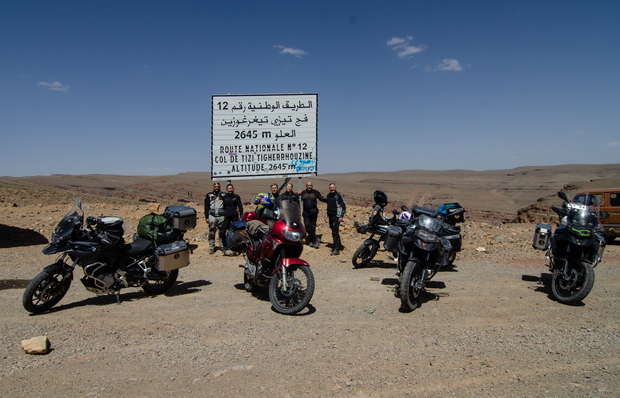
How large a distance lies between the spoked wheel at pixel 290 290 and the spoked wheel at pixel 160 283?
6.40 ft

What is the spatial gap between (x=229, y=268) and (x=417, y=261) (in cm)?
455

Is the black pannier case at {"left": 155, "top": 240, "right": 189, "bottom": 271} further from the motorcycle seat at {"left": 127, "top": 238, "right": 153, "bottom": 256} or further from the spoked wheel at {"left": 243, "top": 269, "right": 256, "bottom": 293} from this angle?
the spoked wheel at {"left": 243, "top": 269, "right": 256, "bottom": 293}

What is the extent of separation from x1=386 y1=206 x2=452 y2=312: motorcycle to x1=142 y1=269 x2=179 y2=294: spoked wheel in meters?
3.51

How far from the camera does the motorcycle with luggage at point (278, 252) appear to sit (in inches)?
221

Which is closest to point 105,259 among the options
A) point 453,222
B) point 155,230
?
point 155,230

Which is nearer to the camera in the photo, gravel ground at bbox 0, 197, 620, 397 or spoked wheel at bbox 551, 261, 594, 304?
gravel ground at bbox 0, 197, 620, 397

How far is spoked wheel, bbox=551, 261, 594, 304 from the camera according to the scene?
5863mm

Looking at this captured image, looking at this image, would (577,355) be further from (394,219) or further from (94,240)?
(94,240)

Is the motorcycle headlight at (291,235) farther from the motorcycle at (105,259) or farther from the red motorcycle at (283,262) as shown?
the motorcycle at (105,259)

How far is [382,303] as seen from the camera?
6133mm

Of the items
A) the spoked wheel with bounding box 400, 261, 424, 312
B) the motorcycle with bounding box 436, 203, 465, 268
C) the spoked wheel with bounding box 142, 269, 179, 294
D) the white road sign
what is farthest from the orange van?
the spoked wheel with bounding box 142, 269, 179, 294

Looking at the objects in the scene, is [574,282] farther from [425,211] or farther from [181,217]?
[181,217]

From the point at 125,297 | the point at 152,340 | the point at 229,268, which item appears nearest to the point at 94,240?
the point at 125,297

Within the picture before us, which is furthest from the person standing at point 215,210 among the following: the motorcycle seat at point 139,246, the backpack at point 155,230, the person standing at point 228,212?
the motorcycle seat at point 139,246
